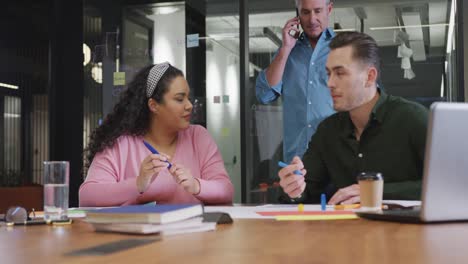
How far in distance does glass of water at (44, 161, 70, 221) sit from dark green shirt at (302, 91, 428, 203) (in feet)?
3.44

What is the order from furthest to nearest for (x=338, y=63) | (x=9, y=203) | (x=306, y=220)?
1. (x=9, y=203)
2. (x=338, y=63)
3. (x=306, y=220)

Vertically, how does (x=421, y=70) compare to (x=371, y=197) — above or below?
above

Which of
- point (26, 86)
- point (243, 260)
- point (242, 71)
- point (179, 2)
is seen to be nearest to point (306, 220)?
point (243, 260)

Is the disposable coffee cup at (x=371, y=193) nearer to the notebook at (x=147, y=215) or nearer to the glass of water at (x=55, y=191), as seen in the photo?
the notebook at (x=147, y=215)

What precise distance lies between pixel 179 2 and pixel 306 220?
A: 3.86 metres

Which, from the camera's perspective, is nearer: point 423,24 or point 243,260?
point 243,260

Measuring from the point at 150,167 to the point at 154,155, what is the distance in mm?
42

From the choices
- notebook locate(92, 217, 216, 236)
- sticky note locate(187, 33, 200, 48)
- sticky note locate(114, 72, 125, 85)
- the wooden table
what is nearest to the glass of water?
the wooden table

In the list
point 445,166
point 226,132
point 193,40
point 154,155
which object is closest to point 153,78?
point 154,155

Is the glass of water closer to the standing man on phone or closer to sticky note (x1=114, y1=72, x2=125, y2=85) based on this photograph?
the standing man on phone

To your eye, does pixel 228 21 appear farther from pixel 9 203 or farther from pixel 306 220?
pixel 306 220

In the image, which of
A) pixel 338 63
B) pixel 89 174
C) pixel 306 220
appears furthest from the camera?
pixel 338 63

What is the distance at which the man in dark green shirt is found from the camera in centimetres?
231

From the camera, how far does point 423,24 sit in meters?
4.61
